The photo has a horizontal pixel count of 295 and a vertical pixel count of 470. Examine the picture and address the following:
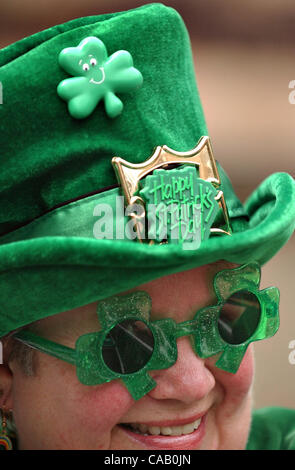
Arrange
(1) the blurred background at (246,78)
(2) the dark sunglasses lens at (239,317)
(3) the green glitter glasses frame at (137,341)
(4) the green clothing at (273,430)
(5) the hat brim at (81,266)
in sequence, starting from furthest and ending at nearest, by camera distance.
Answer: (1) the blurred background at (246,78) < (4) the green clothing at (273,430) < (2) the dark sunglasses lens at (239,317) < (3) the green glitter glasses frame at (137,341) < (5) the hat brim at (81,266)

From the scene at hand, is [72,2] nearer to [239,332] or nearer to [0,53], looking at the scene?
[0,53]

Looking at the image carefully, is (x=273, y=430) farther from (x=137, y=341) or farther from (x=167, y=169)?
(x=167, y=169)

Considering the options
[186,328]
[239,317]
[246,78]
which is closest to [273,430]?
[239,317]

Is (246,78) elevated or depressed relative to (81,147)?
elevated

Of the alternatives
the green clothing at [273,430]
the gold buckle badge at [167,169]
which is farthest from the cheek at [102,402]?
the green clothing at [273,430]

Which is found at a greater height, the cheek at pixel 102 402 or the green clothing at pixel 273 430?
the cheek at pixel 102 402

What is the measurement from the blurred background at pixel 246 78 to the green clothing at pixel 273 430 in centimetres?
215

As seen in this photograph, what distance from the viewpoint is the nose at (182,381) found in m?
1.32

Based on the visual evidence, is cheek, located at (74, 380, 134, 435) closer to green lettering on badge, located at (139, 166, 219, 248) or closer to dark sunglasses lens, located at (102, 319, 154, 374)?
dark sunglasses lens, located at (102, 319, 154, 374)

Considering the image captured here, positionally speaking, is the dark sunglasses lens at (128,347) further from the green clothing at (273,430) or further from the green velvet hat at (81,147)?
the green clothing at (273,430)

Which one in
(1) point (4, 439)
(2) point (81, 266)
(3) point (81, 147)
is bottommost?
(1) point (4, 439)

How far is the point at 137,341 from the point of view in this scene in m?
1.29

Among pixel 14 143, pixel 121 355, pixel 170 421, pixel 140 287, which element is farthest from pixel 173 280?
pixel 14 143

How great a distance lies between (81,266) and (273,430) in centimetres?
99
